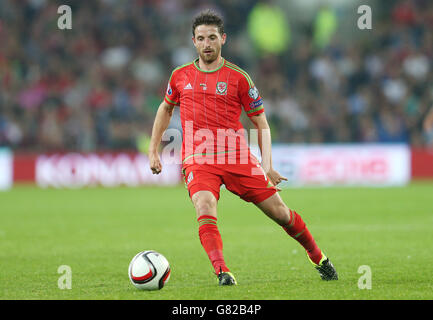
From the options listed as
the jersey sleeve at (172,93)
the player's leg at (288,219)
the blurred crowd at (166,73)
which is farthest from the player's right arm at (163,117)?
the blurred crowd at (166,73)

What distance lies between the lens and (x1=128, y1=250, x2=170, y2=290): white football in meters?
6.01

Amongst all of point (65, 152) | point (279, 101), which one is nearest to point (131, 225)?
point (65, 152)

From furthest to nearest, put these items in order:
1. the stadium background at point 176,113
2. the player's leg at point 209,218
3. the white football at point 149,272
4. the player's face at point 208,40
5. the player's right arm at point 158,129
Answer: the stadium background at point 176,113 < the player's right arm at point 158,129 < the player's face at point 208,40 < the player's leg at point 209,218 < the white football at point 149,272

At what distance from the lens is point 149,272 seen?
6.02 m

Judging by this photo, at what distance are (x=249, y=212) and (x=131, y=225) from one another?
9.85 feet

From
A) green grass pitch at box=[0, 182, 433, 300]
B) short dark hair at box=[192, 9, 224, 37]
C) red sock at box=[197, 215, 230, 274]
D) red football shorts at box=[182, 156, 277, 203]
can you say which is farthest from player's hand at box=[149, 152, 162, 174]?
short dark hair at box=[192, 9, 224, 37]

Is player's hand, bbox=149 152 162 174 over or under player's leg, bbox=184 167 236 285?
over

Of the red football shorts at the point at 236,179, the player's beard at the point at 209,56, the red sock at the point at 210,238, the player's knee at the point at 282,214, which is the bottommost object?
the red sock at the point at 210,238

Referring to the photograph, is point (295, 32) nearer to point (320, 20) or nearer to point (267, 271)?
point (320, 20)

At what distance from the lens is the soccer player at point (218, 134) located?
20.8 feet

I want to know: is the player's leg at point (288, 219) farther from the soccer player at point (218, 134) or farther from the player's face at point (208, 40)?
the player's face at point (208, 40)

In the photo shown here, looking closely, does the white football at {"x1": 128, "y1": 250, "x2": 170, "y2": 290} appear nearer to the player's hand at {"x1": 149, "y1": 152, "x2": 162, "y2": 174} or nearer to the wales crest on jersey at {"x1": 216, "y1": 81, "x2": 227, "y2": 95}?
the player's hand at {"x1": 149, "y1": 152, "x2": 162, "y2": 174}

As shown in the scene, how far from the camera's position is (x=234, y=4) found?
2247cm

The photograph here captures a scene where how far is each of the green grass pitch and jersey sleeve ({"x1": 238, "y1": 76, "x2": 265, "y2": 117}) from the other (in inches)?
57.8
